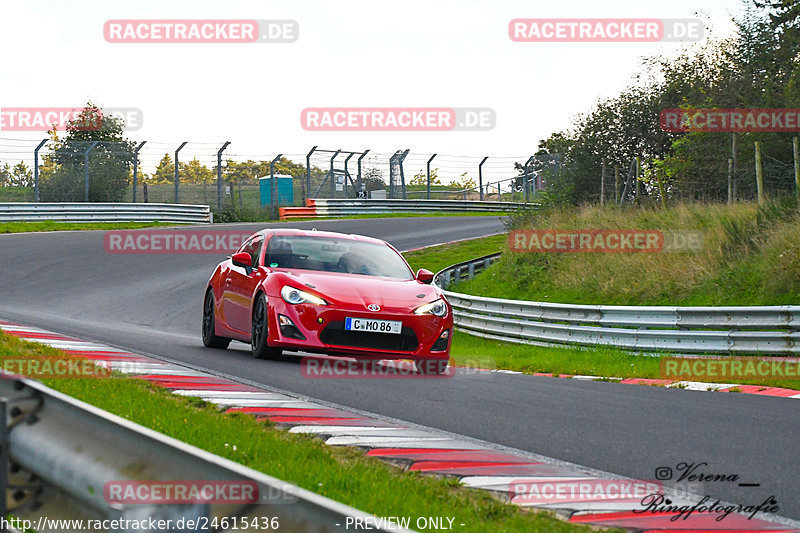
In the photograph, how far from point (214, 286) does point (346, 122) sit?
15599 mm

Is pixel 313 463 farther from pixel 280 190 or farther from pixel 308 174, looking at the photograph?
pixel 280 190

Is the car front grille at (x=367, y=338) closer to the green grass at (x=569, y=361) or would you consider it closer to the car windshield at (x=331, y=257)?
the car windshield at (x=331, y=257)

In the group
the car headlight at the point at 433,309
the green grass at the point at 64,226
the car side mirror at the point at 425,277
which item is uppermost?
the green grass at the point at 64,226

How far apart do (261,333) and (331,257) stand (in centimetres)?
141

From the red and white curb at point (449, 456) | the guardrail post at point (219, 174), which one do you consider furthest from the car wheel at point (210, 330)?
the guardrail post at point (219, 174)

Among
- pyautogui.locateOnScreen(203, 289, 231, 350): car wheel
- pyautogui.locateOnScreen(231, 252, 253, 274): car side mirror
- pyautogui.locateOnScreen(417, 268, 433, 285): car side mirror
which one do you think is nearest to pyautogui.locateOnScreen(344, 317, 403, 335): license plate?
pyautogui.locateOnScreen(417, 268, 433, 285): car side mirror

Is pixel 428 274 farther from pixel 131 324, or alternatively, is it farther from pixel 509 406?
pixel 131 324

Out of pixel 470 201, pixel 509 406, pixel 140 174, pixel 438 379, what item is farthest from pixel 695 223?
pixel 470 201

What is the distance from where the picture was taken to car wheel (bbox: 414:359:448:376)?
1090cm

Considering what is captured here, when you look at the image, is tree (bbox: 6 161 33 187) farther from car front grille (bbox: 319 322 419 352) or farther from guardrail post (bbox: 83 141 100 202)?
car front grille (bbox: 319 322 419 352)

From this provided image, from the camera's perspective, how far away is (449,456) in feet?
19.6

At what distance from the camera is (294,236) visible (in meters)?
12.0

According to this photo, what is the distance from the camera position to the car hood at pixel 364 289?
10477 mm

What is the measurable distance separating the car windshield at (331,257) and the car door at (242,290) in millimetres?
235
